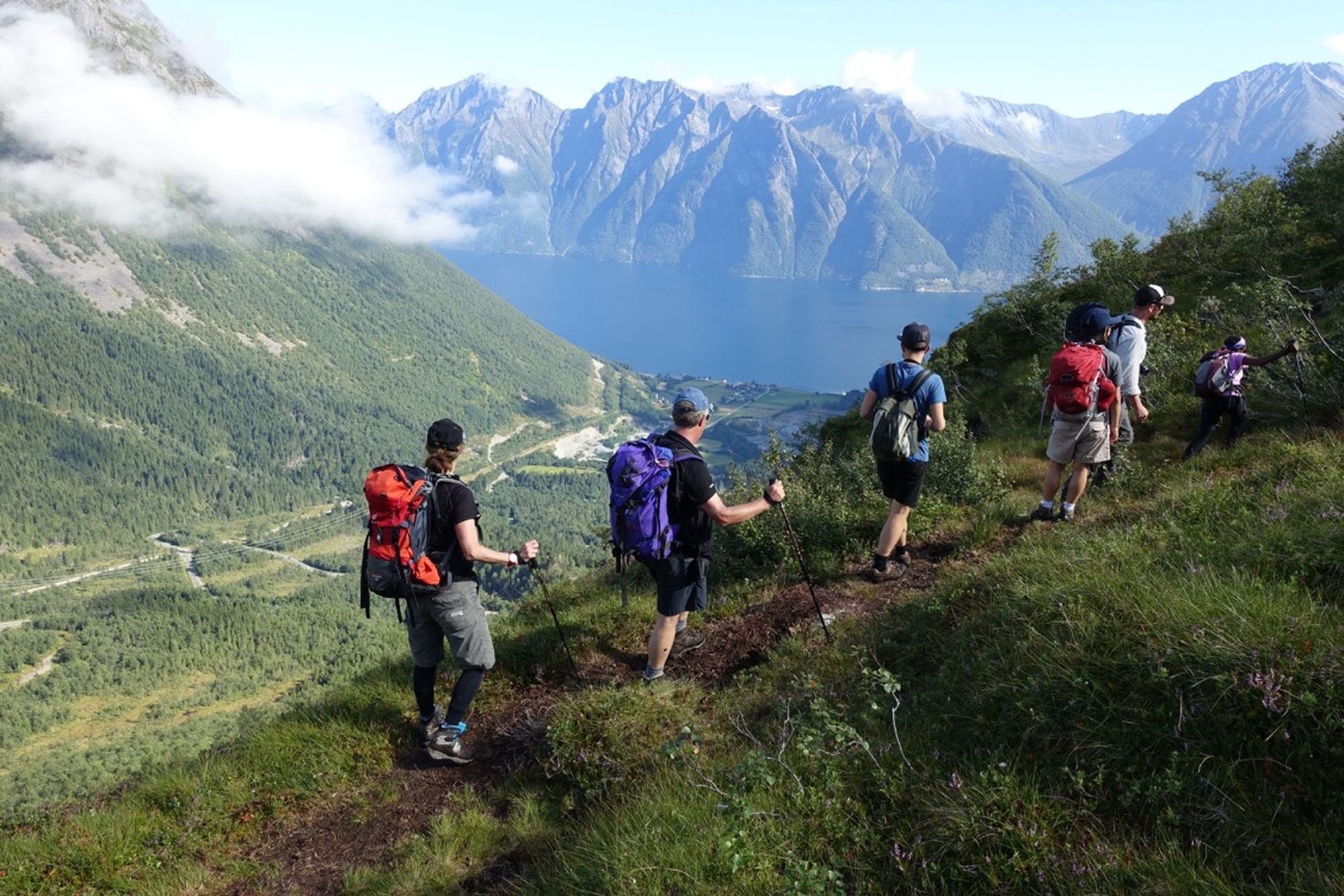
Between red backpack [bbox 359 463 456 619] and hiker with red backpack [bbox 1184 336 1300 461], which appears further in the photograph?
hiker with red backpack [bbox 1184 336 1300 461]

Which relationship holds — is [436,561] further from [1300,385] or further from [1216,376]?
[1300,385]

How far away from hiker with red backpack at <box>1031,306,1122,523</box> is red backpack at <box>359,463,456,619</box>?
6.27 metres

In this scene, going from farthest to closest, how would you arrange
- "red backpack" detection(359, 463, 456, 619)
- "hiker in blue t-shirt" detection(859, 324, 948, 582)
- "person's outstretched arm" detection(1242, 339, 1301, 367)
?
"person's outstretched arm" detection(1242, 339, 1301, 367), "hiker in blue t-shirt" detection(859, 324, 948, 582), "red backpack" detection(359, 463, 456, 619)

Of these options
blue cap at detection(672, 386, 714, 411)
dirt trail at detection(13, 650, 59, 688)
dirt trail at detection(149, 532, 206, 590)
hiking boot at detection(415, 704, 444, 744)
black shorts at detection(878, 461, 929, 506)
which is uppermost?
blue cap at detection(672, 386, 714, 411)

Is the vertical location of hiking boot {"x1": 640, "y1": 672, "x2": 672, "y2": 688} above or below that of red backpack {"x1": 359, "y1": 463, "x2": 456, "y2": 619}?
below

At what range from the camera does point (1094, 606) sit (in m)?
3.80

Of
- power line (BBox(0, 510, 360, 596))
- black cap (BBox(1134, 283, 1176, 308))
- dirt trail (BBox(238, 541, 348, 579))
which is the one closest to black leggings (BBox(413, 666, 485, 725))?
black cap (BBox(1134, 283, 1176, 308))

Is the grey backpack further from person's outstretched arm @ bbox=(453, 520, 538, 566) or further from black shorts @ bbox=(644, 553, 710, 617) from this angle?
person's outstretched arm @ bbox=(453, 520, 538, 566)

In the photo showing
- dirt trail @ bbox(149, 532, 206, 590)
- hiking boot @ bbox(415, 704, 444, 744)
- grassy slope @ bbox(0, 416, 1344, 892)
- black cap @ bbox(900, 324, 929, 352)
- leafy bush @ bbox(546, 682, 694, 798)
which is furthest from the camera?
dirt trail @ bbox(149, 532, 206, 590)

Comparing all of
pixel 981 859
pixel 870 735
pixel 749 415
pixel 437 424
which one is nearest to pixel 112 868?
pixel 437 424

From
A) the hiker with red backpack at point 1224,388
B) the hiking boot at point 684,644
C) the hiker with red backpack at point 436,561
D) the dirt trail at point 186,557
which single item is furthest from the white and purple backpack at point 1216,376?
the dirt trail at point 186,557

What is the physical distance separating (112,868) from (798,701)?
4961mm

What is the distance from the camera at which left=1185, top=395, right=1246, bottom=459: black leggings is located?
9.08 m

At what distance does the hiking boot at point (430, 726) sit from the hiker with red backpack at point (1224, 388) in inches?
392
